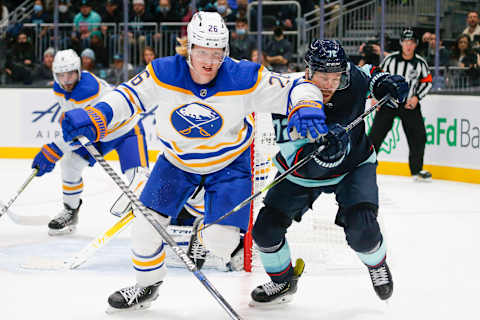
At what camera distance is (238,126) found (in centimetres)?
282

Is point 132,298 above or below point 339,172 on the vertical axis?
→ below

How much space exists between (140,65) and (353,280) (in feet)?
16.8

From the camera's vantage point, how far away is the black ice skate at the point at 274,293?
9.61 ft

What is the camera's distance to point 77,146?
4156 mm

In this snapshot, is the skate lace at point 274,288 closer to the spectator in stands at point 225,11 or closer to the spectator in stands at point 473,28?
the spectator in stands at point 473,28

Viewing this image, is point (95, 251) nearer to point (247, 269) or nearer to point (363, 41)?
point (247, 269)

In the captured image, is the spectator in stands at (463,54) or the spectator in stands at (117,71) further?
the spectator in stands at (117,71)

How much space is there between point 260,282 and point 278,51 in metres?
4.66

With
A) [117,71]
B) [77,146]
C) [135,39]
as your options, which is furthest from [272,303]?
[135,39]

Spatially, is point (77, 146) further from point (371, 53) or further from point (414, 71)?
point (371, 53)

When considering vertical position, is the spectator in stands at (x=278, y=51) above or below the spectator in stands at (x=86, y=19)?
below

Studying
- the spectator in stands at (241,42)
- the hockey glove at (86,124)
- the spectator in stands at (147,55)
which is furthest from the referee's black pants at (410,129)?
the hockey glove at (86,124)

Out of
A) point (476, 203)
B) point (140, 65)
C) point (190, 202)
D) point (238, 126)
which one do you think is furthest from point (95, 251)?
point (140, 65)

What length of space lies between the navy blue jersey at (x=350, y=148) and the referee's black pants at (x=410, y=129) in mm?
3624
